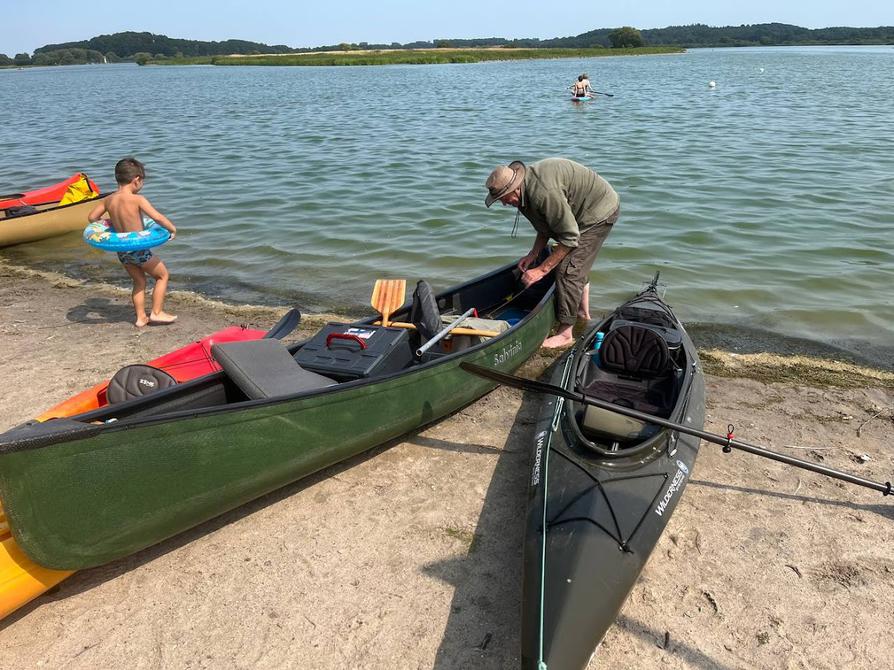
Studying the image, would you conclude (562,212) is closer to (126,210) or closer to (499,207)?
(126,210)

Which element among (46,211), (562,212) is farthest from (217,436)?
(46,211)

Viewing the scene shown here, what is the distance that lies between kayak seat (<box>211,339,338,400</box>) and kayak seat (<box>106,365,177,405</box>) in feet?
2.01

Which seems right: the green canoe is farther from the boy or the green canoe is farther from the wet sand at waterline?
the boy

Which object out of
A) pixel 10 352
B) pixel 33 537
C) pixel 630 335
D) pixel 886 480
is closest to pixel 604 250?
pixel 630 335

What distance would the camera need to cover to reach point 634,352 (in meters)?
5.65

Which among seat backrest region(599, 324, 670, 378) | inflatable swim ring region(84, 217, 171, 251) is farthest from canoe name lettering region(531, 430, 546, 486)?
inflatable swim ring region(84, 217, 171, 251)

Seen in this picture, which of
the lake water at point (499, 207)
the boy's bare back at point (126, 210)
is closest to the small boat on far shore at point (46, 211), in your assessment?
the lake water at point (499, 207)

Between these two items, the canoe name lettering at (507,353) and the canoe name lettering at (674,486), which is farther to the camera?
the canoe name lettering at (507,353)

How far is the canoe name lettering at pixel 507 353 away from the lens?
5.86 meters

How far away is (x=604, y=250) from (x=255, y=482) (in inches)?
316

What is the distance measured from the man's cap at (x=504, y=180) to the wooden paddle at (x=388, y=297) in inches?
46.0

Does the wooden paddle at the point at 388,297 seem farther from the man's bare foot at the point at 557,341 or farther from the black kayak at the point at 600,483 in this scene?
the man's bare foot at the point at 557,341

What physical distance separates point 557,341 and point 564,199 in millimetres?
1739

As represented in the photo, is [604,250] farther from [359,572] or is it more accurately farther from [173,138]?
[173,138]
